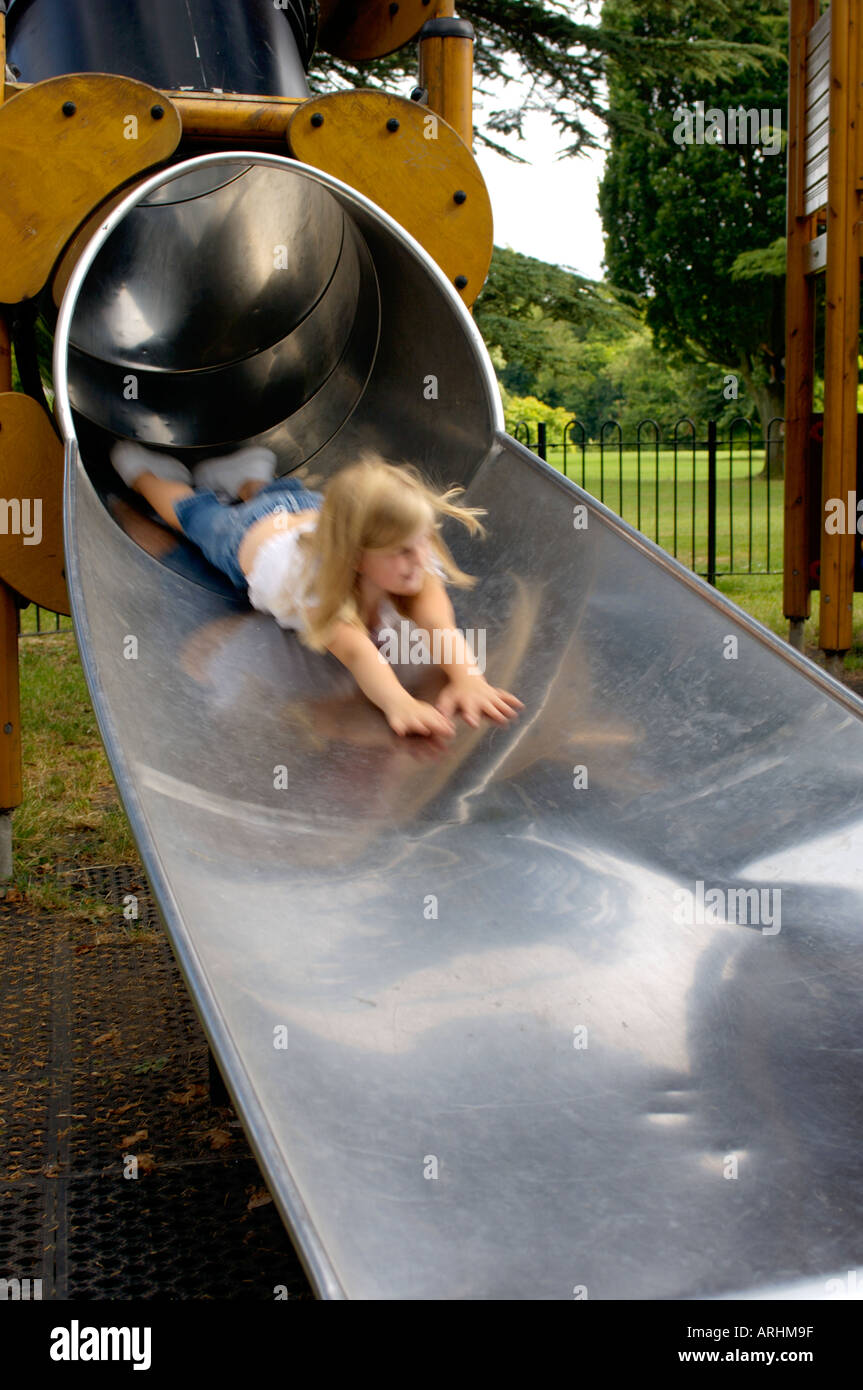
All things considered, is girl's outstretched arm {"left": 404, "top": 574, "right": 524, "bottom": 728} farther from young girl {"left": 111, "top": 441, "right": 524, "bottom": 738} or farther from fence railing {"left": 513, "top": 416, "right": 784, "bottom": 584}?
fence railing {"left": 513, "top": 416, "right": 784, "bottom": 584}

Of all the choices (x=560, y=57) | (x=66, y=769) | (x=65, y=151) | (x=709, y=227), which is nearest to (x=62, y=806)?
(x=66, y=769)

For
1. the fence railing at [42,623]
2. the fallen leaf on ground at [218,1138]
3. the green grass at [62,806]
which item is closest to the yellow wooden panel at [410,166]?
the green grass at [62,806]

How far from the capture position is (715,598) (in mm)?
2912

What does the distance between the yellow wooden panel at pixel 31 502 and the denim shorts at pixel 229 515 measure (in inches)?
16.3

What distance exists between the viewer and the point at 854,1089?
1.93 m

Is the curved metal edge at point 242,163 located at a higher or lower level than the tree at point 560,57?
lower

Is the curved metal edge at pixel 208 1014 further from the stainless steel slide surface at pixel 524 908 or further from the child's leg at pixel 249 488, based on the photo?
the child's leg at pixel 249 488

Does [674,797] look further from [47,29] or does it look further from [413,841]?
[47,29]

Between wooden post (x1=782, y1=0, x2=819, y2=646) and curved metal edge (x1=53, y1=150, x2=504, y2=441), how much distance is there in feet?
9.46

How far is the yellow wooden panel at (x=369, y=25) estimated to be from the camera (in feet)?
17.8

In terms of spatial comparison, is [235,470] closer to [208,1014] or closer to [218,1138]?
[218,1138]

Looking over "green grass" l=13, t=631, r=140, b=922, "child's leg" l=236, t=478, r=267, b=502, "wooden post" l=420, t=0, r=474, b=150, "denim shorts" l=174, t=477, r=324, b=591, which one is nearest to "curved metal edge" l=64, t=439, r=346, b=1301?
"green grass" l=13, t=631, r=140, b=922
